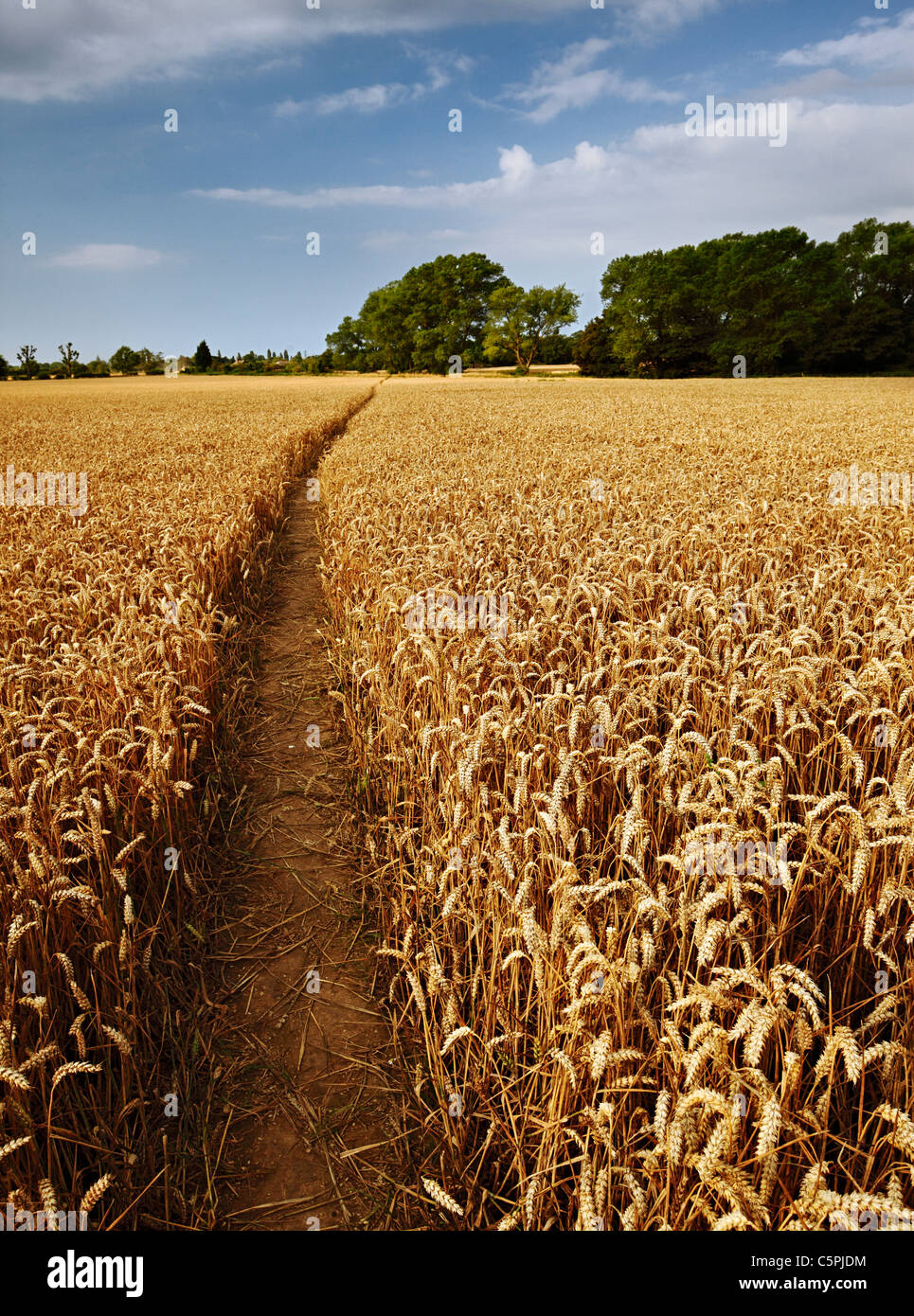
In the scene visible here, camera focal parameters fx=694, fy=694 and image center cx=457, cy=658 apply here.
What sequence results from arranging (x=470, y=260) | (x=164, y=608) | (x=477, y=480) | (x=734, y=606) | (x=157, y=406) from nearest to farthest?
(x=734, y=606), (x=164, y=608), (x=477, y=480), (x=157, y=406), (x=470, y=260)

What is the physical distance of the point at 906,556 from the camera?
17.9ft

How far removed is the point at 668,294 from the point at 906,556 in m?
75.7

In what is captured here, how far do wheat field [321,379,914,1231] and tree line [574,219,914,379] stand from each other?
6605 cm

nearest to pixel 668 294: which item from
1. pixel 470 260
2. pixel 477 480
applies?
pixel 470 260

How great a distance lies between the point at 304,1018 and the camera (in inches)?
106

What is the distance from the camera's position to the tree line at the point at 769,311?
211 ft

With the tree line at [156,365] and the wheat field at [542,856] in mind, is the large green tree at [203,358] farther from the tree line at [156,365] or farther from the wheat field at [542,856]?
the wheat field at [542,856]

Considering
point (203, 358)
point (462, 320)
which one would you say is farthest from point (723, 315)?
point (203, 358)

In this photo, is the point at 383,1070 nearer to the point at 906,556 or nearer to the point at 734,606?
the point at 734,606

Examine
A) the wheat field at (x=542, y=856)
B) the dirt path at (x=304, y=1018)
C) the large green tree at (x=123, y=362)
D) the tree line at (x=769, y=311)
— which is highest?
the large green tree at (x=123, y=362)

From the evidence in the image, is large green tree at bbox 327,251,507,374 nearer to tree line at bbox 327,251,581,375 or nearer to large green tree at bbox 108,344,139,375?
tree line at bbox 327,251,581,375

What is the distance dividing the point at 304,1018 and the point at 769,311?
261 ft

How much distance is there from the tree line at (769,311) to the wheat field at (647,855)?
217ft

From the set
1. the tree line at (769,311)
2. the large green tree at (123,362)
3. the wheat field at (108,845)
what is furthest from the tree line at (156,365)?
the wheat field at (108,845)
